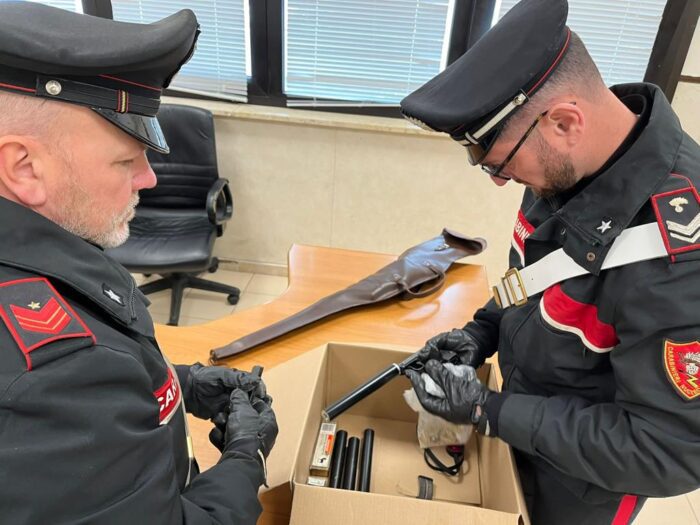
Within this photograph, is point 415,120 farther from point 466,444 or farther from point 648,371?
point 466,444

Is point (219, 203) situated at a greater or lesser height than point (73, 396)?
lesser

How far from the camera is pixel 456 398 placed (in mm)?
1086

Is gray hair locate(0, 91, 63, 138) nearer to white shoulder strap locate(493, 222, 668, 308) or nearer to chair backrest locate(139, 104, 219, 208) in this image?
white shoulder strap locate(493, 222, 668, 308)

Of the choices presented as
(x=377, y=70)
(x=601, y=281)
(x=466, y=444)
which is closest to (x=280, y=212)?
(x=377, y=70)

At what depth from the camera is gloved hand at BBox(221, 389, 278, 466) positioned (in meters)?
0.91

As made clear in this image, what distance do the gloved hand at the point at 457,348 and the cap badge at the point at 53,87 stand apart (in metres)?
0.97

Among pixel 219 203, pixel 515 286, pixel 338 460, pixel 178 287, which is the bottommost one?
pixel 178 287

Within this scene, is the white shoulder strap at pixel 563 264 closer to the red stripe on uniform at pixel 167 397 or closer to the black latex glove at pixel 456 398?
the black latex glove at pixel 456 398

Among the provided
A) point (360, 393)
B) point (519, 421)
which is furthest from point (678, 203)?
point (360, 393)

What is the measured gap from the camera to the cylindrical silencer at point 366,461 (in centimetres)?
108

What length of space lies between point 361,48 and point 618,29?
55.0 inches

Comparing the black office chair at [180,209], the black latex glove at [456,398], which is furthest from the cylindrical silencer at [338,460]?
the black office chair at [180,209]

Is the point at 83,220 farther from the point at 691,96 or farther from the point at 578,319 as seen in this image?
the point at 691,96

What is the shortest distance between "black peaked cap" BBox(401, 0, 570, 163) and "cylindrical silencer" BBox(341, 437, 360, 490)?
2.52 ft
